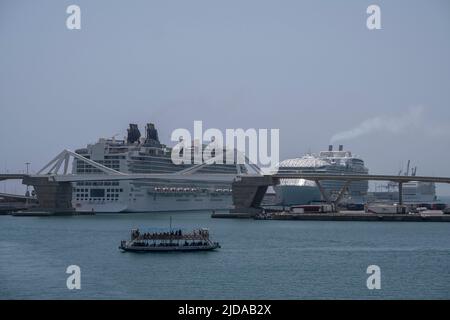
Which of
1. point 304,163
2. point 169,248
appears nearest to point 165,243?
point 169,248

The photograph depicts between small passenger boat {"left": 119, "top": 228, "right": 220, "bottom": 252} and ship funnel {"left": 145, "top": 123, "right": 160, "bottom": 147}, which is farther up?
ship funnel {"left": 145, "top": 123, "right": 160, "bottom": 147}

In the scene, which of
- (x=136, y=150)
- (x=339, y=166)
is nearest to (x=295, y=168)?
(x=339, y=166)

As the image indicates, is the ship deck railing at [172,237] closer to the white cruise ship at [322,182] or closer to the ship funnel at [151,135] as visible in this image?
the ship funnel at [151,135]

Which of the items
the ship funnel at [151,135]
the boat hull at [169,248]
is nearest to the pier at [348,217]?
the ship funnel at [151,135]

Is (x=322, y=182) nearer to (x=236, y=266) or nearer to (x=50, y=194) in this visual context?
(x=50, y=194)

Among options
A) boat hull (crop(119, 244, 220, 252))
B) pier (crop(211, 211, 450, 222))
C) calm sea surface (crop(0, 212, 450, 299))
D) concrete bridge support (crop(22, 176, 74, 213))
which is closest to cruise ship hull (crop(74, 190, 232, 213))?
concrete bridge support (crop(22, 176, 74, 213))

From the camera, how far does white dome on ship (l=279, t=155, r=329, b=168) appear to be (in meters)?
104

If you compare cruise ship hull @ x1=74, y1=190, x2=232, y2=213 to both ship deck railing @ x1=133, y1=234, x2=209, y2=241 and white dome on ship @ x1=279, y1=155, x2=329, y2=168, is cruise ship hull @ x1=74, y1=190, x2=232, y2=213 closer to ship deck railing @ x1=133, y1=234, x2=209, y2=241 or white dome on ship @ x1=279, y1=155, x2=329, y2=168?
white dome on ship @ x1=279, y1=155, x2=329, y2=168

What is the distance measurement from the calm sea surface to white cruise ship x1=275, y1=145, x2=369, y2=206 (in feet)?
142

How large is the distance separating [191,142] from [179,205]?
8.99 m

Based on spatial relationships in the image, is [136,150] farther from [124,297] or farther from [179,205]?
[124,297]
